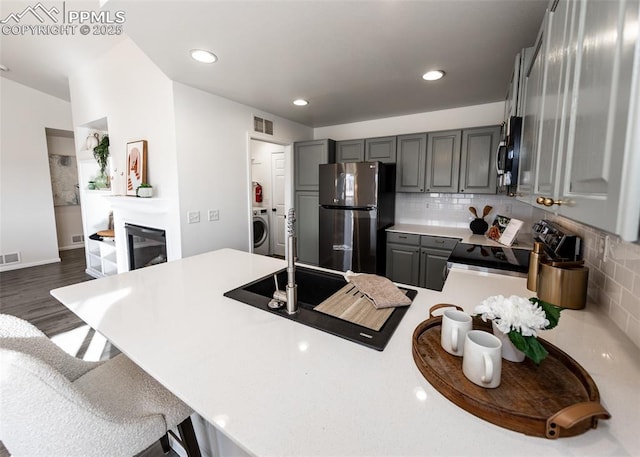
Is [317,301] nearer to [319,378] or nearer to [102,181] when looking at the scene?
[319,378]

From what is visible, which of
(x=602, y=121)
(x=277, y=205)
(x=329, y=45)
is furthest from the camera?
(x=277, y=205)

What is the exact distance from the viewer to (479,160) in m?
2.99

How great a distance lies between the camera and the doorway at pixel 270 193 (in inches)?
209

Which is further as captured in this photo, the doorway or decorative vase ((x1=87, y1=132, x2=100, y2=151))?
the doorway

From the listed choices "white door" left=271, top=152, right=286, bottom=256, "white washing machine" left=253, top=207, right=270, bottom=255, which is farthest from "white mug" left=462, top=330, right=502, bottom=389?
"white door" left=271, top=152, right=286, bottom=256

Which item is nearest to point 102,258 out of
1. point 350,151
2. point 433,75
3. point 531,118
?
point 350,151

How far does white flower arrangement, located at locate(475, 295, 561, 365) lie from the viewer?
2.21 feet

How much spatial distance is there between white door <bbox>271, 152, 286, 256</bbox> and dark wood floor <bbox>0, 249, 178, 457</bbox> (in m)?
3.00

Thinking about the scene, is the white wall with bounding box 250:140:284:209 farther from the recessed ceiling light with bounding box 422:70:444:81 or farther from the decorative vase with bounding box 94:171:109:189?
the recessed ceiling light with bounding box 422:70:444:81

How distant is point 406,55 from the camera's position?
2010 mm

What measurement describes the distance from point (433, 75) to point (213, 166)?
226cm

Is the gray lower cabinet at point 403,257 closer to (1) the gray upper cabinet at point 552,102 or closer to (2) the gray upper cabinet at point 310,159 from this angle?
(2) the gray upper cabinet at point 310,159

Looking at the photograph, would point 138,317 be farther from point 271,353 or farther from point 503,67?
point 503,67

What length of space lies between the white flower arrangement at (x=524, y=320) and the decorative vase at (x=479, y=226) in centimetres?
269
